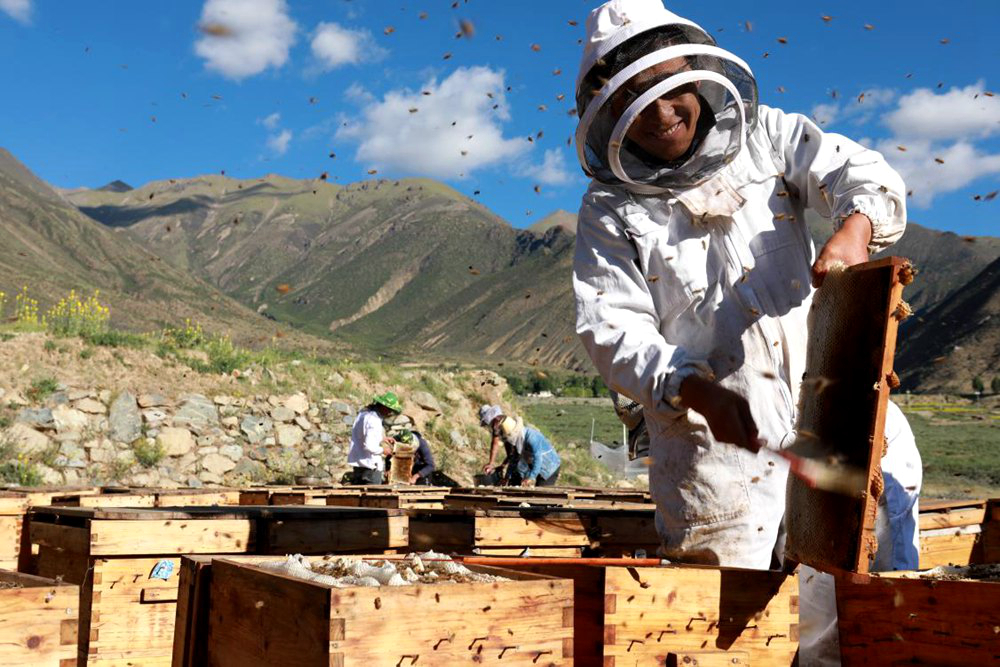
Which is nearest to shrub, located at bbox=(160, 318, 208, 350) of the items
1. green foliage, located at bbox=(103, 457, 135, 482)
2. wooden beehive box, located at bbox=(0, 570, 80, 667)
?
green foliage, located at bbox=(103, 457, 135, 482)

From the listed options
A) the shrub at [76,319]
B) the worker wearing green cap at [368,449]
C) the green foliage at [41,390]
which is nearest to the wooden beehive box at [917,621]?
the worker wearing green cap at [368,449]

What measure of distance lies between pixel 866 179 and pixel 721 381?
0.84 meters

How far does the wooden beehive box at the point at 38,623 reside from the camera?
126 inches

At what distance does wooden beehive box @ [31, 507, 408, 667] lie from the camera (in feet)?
14.4

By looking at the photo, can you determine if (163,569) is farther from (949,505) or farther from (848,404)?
(949,505)

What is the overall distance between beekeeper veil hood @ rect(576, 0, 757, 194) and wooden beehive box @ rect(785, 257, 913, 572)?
0.91m

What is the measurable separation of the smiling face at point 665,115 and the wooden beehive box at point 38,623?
8.37ft

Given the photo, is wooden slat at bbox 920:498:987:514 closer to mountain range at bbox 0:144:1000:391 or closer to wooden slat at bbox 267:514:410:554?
wooden slat at bbox 267:514:410:554

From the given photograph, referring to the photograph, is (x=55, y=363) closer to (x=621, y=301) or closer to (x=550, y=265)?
(x=621, y=301)

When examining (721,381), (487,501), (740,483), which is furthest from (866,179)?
(487,501)

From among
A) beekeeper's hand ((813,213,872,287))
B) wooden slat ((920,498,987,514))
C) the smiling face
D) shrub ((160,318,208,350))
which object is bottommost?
wooden slat ((920,498,987,514))

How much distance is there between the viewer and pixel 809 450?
115 inches

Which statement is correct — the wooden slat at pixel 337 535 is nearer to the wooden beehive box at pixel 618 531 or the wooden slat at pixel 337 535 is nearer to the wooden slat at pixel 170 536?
the wooden slat at pixel 170 536

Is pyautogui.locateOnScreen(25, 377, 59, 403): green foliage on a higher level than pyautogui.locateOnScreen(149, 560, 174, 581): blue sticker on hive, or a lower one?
higher
